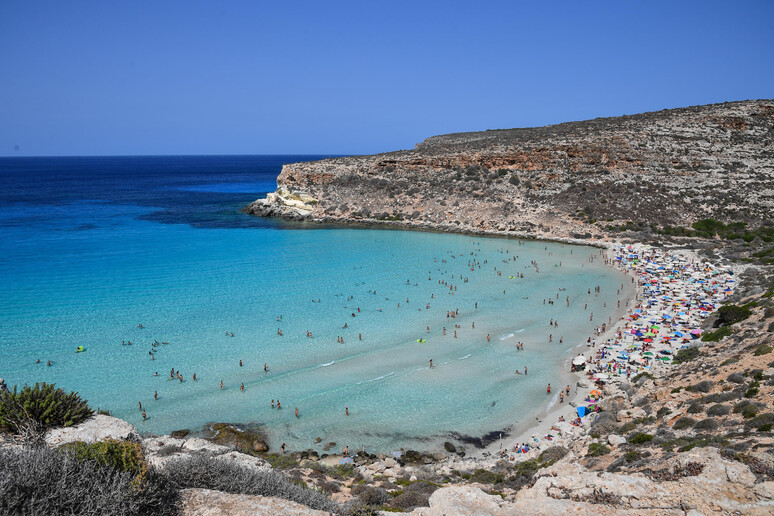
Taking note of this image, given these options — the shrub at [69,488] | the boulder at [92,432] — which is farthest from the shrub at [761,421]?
the boulder at [92,432]

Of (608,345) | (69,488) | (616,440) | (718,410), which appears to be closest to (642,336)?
(608,345)

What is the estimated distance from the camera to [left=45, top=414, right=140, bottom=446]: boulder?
31.6 ft

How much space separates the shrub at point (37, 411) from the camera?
966 cm

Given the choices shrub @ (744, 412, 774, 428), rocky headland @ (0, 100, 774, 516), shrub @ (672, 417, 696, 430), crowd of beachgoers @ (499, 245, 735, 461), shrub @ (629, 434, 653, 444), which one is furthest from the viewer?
crowd of beachgoers @ (499, 245, 735, 461)

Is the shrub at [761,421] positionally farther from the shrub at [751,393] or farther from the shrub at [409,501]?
the shrub at [409,501]

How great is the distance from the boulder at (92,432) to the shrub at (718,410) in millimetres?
14978

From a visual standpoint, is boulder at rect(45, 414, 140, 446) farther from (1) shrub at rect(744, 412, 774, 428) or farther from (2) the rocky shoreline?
(1) shrub at rect(744, 412, 774, 428)

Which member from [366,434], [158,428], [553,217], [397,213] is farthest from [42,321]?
[553,217]

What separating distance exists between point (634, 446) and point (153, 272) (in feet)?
117

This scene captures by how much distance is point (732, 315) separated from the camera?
21.8 m

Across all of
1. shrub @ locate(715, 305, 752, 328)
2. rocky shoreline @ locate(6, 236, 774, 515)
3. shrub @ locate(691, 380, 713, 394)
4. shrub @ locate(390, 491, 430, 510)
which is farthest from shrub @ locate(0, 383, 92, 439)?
shrub @ locate(715, 305, 752, 328)

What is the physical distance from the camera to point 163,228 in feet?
191

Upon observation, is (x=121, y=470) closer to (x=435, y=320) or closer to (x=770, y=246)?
(x=435, y=320)

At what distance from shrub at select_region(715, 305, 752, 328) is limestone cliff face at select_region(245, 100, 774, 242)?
27.4 meters
